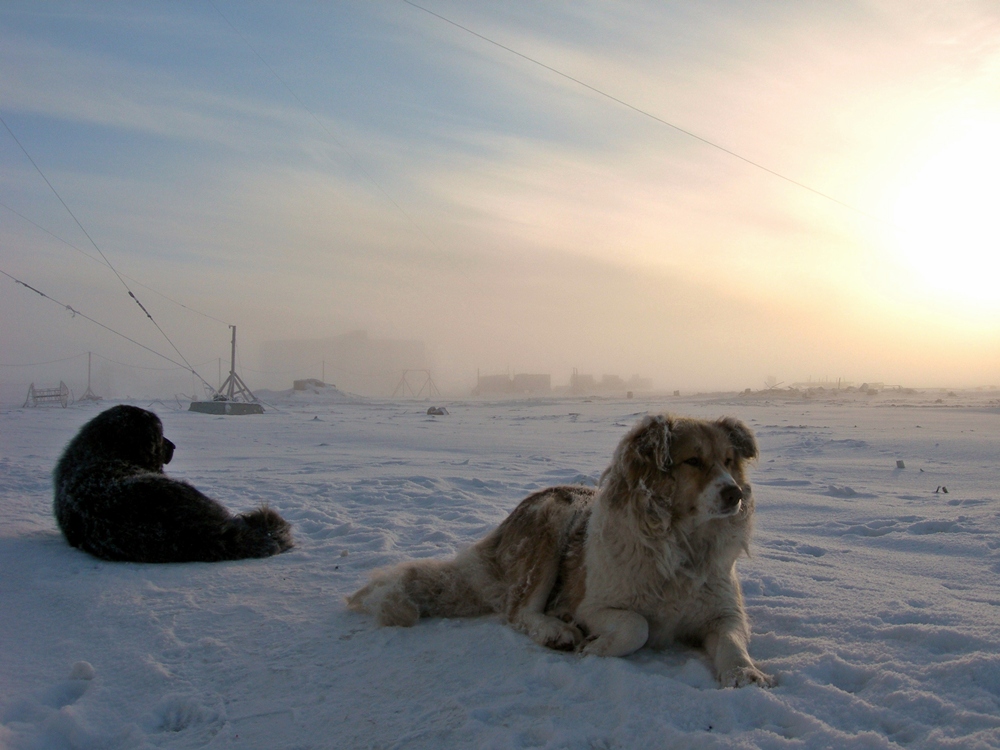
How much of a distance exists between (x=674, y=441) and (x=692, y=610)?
38.1 inches

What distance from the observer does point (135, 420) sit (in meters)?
6.54

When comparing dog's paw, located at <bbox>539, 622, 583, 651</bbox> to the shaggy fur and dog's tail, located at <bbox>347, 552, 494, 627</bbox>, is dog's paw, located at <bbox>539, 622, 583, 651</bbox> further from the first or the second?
the shaggy fur

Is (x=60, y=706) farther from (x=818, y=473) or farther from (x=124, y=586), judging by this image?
(x=818, y=473)

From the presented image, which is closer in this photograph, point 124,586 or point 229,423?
point 124,586

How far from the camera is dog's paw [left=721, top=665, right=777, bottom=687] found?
309cm

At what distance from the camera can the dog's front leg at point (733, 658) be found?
3.11m

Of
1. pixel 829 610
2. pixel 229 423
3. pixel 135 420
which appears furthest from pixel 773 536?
pixel 229 423

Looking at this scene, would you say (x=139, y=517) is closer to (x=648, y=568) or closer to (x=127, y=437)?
(x=127, y=437)

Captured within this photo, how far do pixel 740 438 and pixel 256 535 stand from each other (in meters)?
4.15

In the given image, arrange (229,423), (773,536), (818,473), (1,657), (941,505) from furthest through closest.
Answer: (229,423)
(818,473)
(941,505)
(773,536)
(1,657)

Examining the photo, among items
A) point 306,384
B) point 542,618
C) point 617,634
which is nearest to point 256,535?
point 542,618

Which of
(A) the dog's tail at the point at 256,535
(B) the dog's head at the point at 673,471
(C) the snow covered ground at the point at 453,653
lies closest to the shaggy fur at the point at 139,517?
(A) the dog's tail at the point at 256,535

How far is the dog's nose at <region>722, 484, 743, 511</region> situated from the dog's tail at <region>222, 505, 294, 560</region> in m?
4.03

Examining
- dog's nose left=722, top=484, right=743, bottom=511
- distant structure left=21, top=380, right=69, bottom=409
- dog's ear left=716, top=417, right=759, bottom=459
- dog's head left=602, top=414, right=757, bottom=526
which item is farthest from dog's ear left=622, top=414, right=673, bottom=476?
distant structure left=21, top=380, right=69, bottom=409
